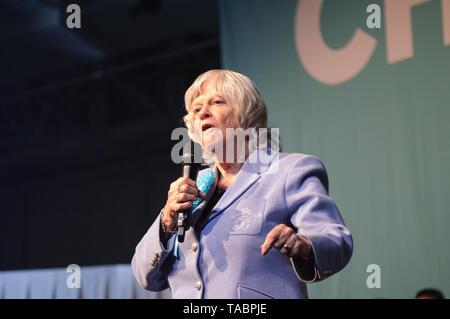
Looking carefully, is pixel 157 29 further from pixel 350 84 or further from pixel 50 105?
pixel 350 84

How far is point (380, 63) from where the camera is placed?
333 cm

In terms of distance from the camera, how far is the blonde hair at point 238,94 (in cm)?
162

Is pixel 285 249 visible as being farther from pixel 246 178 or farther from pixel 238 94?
pixel 238 94

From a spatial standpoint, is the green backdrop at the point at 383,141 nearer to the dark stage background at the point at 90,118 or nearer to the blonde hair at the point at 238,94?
the blonde hair at the point at 238,94

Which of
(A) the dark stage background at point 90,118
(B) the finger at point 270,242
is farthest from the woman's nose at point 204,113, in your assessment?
(A) the dark stage background at point 90,118

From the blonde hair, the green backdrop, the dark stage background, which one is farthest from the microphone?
the dark stage background

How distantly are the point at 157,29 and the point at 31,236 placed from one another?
17.8 ft

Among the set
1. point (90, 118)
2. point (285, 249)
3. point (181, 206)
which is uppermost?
point (90, 118)

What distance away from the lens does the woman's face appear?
63.2 inches

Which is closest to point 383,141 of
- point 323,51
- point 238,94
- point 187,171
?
point 323,51

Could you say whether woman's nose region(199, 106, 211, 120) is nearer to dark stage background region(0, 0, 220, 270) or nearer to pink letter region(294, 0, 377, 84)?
pink letter region(294, 0, 377, 84)

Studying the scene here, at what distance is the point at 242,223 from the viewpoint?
4.58ft

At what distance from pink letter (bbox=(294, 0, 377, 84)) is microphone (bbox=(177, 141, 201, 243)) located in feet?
6.94

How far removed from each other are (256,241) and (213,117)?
0.44 meters
